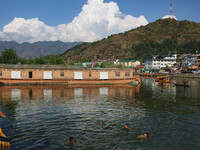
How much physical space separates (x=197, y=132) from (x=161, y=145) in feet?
17.6

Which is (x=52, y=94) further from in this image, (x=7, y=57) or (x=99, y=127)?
(x=7, y=57)

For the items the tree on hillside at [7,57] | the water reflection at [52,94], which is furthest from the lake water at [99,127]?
the tree on hillside at [7,57]

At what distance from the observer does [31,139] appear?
14.6 m

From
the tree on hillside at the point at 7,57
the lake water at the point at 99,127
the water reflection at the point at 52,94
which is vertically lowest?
the lake water at the point at 99,127

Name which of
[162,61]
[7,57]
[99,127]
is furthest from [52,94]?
[162,61]

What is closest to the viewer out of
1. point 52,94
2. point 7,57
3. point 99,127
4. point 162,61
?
point 99,127

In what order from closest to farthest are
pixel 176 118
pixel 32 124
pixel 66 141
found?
pixel 66 141 → pixel 32 124 → pixel 176 118

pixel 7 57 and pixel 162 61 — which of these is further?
pixel 162 61

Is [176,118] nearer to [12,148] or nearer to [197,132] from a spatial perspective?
[197,132]

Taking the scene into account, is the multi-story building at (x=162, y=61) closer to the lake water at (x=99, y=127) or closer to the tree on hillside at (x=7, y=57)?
the tree on hillside at (x=7, y=57)

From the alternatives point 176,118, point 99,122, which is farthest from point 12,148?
point 176,118

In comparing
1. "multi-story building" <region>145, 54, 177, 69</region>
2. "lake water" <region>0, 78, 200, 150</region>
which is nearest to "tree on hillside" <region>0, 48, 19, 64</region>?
"lake water" <region>0, 78, 200, 150</region>

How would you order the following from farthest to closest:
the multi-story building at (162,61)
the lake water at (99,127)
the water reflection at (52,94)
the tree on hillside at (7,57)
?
1. the multi-story building at (162,61)
2. the tree on hillside at (7,57)
3. the water reflection at (52,94)
4. the lake water at (99,127)

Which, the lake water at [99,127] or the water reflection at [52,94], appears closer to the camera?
the lake water at [99,127]
